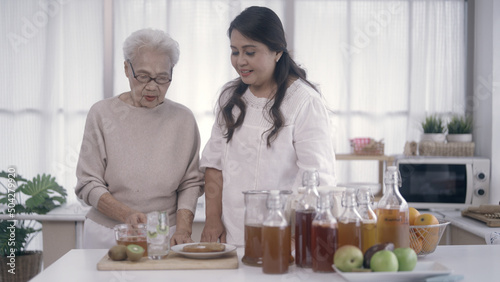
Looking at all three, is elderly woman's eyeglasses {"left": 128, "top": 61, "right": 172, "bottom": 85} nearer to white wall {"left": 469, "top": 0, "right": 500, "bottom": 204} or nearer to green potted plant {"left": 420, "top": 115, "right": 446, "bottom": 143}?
green potted plant {"left": 420, "top": 115, "right": 446, "bottom": 143}

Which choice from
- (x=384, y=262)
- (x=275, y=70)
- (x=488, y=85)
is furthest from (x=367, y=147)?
(x=384, y=262)

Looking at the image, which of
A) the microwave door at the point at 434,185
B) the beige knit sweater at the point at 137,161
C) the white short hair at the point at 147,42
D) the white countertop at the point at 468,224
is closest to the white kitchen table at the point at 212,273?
the beige knit sweater at the point at 137,161

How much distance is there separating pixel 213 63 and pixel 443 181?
1.71 meters

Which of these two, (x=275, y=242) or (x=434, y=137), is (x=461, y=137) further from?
(x=275, y=242)

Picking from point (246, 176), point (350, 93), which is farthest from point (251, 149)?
point (350, 93)

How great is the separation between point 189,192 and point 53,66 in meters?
2.04

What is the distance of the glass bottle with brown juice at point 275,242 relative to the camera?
1361 millimetres

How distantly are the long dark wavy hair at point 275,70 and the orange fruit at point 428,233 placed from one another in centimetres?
63

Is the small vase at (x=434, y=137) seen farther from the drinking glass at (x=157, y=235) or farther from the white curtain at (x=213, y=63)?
the drinking glass at (x=157, y=235)

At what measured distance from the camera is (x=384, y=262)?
128 centimetres

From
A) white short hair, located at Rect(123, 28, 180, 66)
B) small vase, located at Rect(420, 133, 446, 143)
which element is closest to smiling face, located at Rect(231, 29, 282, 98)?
white short hair, located at Rect(123, 28, 180, 66)

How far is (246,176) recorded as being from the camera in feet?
6.67

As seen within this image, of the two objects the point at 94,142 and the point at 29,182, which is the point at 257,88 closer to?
the point at 94,142

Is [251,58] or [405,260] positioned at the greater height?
[251,58]
